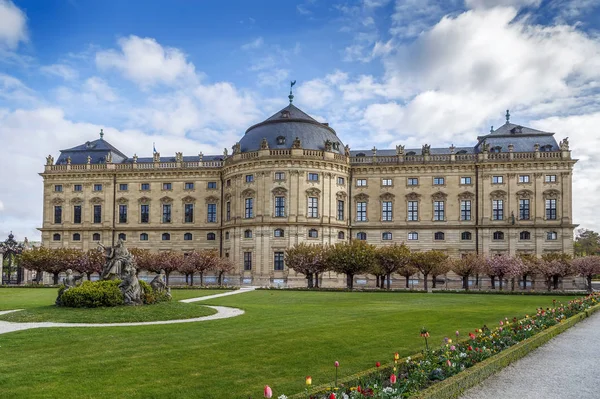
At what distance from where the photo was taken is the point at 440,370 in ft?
40.5

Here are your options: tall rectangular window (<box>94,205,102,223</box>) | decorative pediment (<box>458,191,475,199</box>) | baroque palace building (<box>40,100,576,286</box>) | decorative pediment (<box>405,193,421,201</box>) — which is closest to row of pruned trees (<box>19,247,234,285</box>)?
baroque palace building (<box>40,100,576,286</box>)

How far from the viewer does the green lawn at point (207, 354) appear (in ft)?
40.1

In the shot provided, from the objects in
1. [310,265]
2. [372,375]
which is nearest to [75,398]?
[372,375]

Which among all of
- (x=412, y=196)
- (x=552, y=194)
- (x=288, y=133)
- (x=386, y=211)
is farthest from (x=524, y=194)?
(x=288, y=133)

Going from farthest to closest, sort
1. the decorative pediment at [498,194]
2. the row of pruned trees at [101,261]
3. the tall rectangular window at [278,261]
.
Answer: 1. the decorative pediment at [498,194]
2. the tall rectangular window at [278,261]
3. the row of pruned trees at [101,261]

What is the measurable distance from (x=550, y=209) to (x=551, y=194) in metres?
1.87

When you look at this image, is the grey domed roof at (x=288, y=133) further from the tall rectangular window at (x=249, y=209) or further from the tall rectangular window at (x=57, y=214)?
the tall rectangular window at (x=57, y=214)

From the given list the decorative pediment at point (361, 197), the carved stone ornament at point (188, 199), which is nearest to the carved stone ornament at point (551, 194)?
the decorative pediment at point (361, 197)

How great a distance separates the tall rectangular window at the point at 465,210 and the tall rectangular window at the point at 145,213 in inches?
1637

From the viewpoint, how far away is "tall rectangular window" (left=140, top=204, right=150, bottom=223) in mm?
72869

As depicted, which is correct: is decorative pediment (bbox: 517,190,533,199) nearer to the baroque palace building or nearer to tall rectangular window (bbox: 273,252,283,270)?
the baroque palace building

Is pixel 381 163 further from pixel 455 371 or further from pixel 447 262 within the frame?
pixel 455 371

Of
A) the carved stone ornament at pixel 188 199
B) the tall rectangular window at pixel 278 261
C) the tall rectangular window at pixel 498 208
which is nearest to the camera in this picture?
the tall rectangular window at pixel 278 261

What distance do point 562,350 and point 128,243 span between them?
2517 inches
